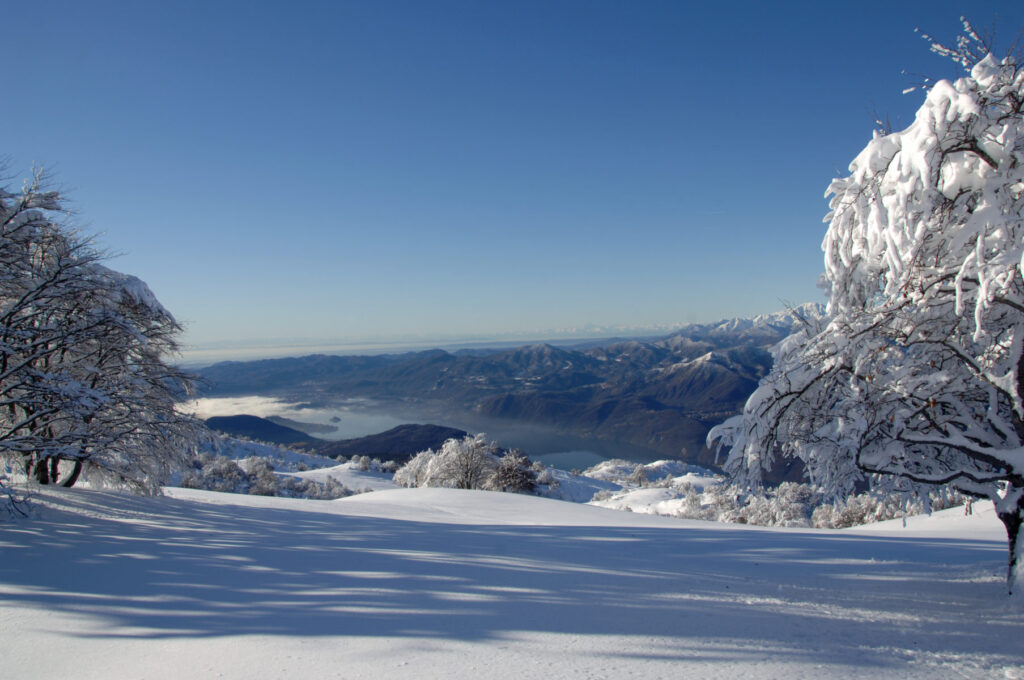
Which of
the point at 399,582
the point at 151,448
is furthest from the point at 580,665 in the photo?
the point at 151,448

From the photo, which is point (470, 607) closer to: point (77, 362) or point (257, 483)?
point (77, 362)

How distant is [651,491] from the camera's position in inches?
1709

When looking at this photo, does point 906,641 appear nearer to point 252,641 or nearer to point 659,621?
point 659,621

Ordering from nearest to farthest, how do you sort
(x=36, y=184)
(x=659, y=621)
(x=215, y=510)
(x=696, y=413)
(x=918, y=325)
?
(x=659, y=621) < (x=918, y=325) < (x=36, y=184) < (x=215, y=510) < (x=696, y=413)

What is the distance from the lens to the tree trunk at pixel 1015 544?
191 inches

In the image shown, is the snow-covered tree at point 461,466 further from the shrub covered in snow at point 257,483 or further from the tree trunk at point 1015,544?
the tree trunk at point 1015,544

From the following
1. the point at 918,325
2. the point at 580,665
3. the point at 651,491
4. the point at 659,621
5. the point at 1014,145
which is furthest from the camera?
the point at 651,491

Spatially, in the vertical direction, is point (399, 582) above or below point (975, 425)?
below

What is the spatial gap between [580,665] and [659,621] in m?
1.16

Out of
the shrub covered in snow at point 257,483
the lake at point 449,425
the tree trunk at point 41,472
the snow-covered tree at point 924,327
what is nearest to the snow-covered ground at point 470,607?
the snow-covered tree at point 924,327

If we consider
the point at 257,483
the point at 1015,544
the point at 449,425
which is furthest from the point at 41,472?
the point at 449,425

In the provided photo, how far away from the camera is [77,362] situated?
28.5ft

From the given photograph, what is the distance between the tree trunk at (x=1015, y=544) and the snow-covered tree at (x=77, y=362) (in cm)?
1173

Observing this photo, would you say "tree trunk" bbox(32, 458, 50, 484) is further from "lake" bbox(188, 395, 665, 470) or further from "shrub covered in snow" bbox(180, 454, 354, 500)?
"lake" bbox(188, 395, 665, 470)
